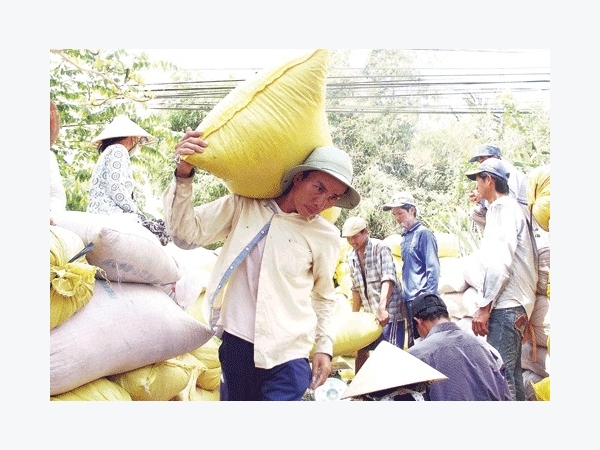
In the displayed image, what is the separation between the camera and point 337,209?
111 inches

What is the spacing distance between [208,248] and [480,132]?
4.24ft

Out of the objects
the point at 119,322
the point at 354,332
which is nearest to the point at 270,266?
the point at 119,322

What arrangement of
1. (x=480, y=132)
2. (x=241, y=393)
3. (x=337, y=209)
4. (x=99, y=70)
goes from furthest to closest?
(x=480, y=132) → (x=99, y=70) → (x=337, y=209) → (x=241, y=393)

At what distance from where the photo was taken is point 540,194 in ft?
10.4

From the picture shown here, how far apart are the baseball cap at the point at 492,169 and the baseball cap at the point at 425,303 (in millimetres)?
554

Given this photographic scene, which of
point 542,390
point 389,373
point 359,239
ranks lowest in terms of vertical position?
point 542,390

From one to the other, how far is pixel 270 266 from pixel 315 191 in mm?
312

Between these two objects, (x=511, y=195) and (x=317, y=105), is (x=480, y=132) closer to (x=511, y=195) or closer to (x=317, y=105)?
(x=511, y=195)

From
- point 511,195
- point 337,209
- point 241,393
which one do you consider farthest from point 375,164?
point 241,393

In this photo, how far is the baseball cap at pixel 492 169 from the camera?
3191mm

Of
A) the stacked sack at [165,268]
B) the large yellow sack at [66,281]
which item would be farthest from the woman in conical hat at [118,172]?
the large yellow sack at [66,281]

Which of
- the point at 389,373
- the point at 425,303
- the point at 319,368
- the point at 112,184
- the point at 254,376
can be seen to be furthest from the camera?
the point at 425,303

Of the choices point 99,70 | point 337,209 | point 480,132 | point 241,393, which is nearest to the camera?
point 241,393

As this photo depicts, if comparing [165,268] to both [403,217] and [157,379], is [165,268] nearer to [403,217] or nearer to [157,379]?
[157,379]
